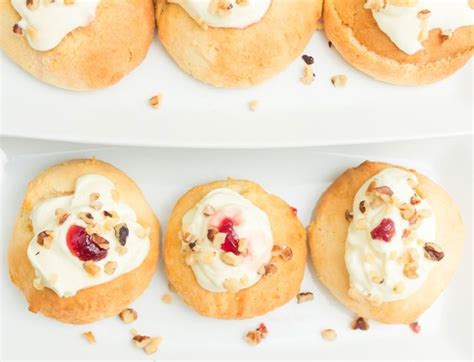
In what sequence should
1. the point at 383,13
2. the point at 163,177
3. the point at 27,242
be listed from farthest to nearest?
1. the point at 163,177
2. the point at 27,242
3. the point at 383,13

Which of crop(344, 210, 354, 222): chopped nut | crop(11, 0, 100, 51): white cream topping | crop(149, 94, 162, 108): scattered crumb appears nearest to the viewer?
crop(11, 0, 100, 51): white cream topping

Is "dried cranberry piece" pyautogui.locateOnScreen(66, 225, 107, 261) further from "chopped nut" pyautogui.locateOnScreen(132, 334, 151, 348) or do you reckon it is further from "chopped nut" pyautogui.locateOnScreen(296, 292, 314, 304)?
"chopped nut" pyautogui.locateOnScreen(296, 292, 314, 304)

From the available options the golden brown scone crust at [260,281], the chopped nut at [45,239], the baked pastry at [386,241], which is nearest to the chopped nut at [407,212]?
the baked pastry at [386,241]

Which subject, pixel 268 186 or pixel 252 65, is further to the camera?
pixel 268 186

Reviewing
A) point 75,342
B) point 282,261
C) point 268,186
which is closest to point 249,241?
point 282,261

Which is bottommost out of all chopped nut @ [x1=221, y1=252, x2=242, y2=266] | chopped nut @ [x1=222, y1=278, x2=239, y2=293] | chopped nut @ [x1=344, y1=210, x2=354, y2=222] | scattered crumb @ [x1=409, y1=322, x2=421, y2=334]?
chopped nut @ [x1=222, y1=278, x2=239, y2=293]

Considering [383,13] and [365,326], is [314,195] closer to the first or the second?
[365,326]

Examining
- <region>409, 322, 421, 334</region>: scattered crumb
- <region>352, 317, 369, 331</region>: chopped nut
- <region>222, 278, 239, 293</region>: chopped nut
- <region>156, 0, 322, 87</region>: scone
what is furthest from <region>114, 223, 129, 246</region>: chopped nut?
<region>409, 322, 421, 334</region>: scattered crumb
